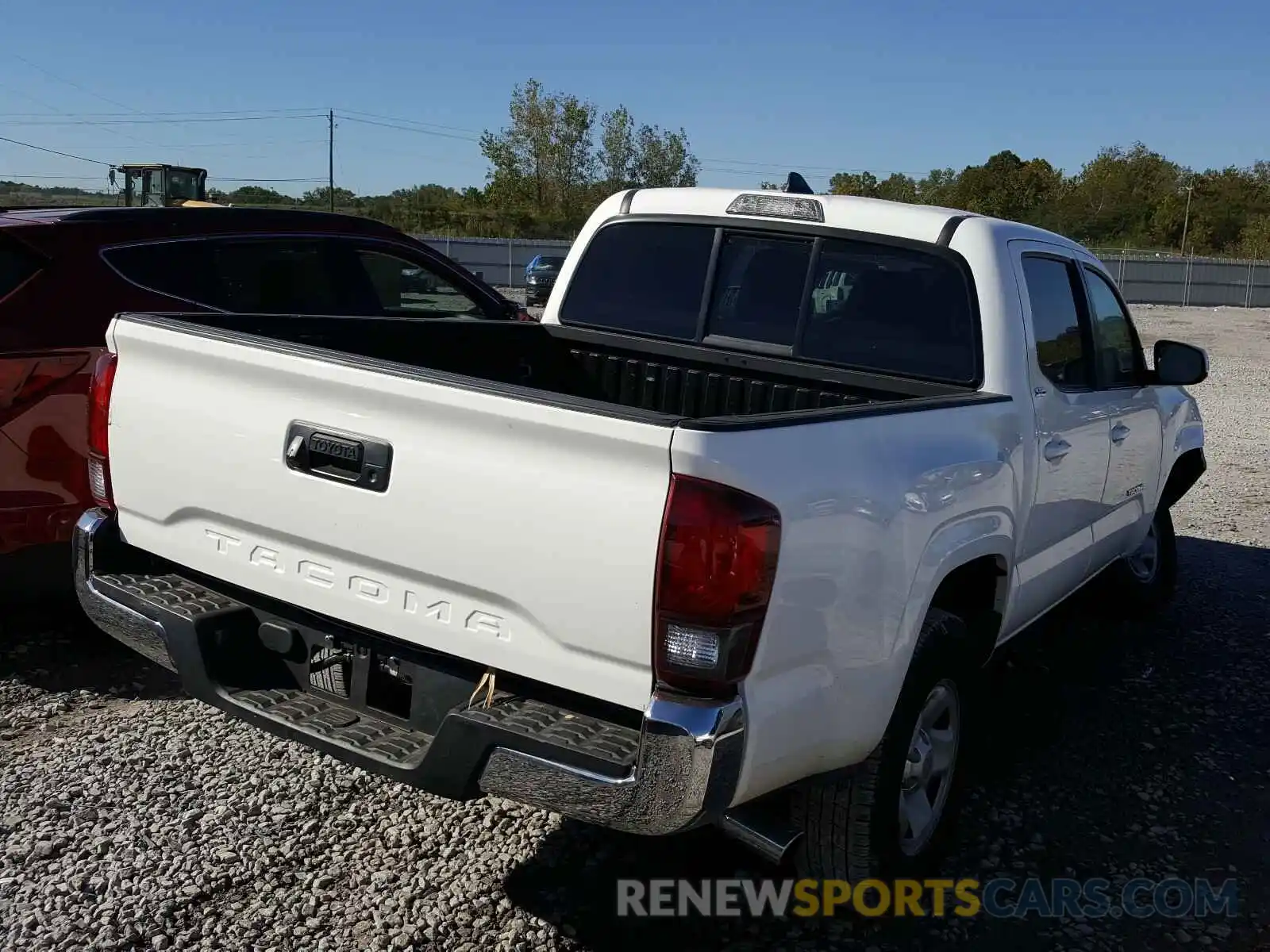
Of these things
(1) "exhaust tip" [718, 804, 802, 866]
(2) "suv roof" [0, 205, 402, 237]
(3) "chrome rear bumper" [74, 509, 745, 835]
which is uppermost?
(2) "suv roof" [0, 205, 402, 237]

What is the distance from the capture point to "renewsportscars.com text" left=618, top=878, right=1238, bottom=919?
332 cm

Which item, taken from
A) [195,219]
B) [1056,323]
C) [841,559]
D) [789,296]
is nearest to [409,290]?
[195,219]

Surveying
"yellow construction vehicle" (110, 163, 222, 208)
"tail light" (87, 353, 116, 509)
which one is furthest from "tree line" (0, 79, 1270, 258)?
"tail light" (87, 353, 116, 509)

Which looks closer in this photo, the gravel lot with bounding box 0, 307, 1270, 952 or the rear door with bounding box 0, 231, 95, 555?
the gravel lot with bounding box 0, 307, 1270, 952

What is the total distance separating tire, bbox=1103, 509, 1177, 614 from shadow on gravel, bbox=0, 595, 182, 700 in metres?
4.46

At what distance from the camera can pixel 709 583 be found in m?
2.39

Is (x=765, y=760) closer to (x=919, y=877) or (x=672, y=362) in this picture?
(x=919, y=877)

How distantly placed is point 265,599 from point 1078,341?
3.17 metres

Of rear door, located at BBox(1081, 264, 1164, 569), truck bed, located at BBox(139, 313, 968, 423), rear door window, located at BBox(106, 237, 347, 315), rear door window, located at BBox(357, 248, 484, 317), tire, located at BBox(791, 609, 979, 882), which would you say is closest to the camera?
tire, located at BBox(791, 609, 979, 882)

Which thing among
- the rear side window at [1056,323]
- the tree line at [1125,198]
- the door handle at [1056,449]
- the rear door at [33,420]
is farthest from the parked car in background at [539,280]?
the tree line at [1125,198]

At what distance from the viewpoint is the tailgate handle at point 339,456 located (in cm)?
278

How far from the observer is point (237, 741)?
418cm

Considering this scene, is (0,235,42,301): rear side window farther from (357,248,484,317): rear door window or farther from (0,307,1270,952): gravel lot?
(357,248,484,317): rear door window

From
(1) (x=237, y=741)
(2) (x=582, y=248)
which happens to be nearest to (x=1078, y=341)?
(2) (x=582, y=248)
